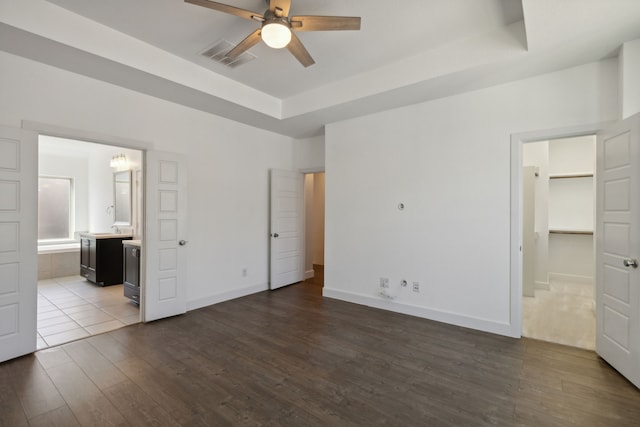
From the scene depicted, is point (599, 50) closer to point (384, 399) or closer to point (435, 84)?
point (435, 84)

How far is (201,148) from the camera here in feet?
14.3

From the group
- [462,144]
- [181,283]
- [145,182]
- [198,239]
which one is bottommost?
[181,283]

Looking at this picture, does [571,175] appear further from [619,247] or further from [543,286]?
[619,247]

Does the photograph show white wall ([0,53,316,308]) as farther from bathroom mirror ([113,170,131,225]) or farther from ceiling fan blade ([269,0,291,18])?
bathroom mirror ([113,170,131,225])

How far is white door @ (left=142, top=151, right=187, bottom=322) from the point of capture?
373 cm

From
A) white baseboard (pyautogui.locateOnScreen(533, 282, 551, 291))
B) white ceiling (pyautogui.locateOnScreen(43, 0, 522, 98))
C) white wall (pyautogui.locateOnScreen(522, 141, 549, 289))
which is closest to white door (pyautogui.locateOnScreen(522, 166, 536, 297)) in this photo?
white wall (pyautogui.locateOnScreen(522, 141, 549, 289))

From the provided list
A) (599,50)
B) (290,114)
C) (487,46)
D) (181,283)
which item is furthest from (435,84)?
(181,283)

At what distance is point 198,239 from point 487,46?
4.13 m

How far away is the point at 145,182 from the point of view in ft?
12.2

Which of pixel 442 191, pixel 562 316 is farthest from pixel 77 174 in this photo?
pixel 562 316

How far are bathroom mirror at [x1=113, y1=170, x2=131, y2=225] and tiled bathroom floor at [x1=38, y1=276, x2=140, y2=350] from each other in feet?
4.33

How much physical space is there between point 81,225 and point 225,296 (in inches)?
194

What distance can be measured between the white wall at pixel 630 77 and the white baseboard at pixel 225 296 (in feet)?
16.3

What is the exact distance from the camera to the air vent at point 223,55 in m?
3.12
